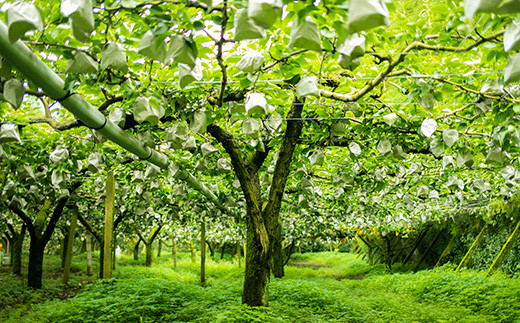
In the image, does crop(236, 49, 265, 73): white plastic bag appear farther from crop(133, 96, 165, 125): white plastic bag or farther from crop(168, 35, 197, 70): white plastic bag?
crop(133, 96, 165, 125): white plastic bag

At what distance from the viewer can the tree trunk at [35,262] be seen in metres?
8.76

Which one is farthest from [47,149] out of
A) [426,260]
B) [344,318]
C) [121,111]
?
[426,260]

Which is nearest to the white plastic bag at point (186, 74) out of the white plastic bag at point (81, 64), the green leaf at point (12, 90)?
the white plastic bag at point (81, 64)

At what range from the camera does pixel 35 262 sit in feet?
29.9

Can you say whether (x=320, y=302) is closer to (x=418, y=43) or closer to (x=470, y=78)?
(x=470, y=78)

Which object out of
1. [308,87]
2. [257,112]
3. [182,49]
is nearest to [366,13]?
[182,49]

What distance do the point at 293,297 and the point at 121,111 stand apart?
5545 mm

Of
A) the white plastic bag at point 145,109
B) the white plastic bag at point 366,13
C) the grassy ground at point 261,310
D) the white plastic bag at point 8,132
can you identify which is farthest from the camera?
the grassy ground at point 261,310

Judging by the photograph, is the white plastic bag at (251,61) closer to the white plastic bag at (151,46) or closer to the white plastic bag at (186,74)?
the white plastic bag at (186,74)

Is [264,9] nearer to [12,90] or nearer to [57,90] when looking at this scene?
[57,90]

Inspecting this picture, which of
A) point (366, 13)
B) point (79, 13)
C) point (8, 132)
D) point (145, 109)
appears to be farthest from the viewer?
point (8, 132)

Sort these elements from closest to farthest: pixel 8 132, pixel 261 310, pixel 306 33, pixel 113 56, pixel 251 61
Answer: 1. pixel 306 33
2. pixel 113 56
3. pixel 251 61
4. pixel 8 132
5. pixel 261 310

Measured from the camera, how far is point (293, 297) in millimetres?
7270

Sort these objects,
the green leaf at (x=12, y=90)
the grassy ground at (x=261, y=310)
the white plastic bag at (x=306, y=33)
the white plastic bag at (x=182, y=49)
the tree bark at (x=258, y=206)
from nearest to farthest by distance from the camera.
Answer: the white plastic bag at (x=306, y=33), the white plastic bag at (x=182, y=49), the green leaf at (x=12, y=90), the tree bark at (x=258, y=206), the grassy ground at (x=261, y=310)
